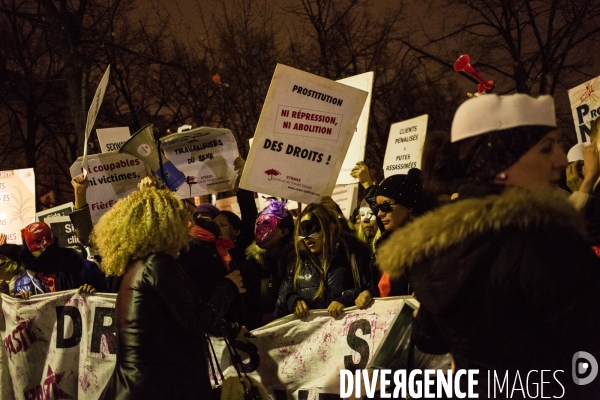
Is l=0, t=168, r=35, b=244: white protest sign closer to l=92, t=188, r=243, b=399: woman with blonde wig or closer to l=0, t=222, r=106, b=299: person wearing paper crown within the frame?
l=0, t=222, r=106, b=299: person wearing paper crown

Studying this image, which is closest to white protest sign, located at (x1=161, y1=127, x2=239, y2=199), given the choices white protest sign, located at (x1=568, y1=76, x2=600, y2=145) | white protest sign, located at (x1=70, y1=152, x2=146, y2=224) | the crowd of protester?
the crowd of protester

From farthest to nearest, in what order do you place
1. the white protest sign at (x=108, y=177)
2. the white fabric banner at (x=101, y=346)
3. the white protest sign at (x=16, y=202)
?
the white protest sign at (x=16, y=202)
the white protest sign at (x=108, y=177)
the white fabric banner at (x=101, y=346)

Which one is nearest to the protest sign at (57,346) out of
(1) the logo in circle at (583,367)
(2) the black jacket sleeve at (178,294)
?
(2) the black jacket sleeve at (178,294)

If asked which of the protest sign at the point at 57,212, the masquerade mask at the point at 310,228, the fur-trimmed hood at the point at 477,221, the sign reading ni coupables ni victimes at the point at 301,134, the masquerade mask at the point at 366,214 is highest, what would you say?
the protest sign at the point at 57,212

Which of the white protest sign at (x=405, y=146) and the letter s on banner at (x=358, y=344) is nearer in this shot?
the letter s on banner at (x=358, y=344)

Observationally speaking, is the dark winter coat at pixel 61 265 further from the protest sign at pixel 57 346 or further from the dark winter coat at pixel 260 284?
the dark winter coat at pixel 260 284

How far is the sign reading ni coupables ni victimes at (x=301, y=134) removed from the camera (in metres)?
5.10

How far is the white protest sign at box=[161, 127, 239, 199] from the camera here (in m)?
6.17

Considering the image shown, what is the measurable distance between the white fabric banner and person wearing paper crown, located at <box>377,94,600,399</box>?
2.04m

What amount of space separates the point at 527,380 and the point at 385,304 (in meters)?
2.27

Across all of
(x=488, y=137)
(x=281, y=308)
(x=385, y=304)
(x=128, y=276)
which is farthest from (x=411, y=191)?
(x=488, y=137)

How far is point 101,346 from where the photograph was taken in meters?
5.65

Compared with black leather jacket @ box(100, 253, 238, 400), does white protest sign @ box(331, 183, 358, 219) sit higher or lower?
higher

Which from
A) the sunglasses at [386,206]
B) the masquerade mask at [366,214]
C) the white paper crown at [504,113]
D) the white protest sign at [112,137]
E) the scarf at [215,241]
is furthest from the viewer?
the white protest sign at [112,137]
